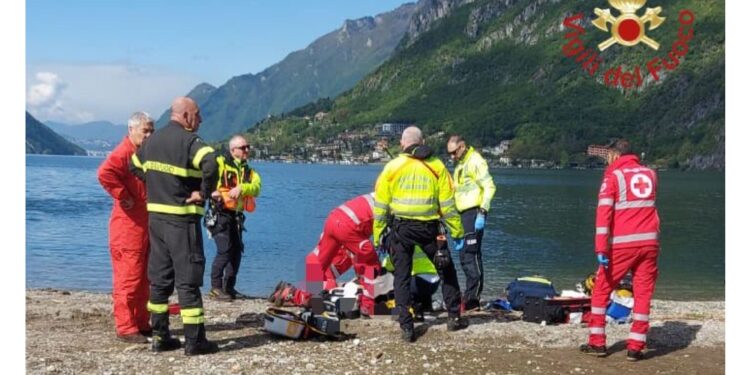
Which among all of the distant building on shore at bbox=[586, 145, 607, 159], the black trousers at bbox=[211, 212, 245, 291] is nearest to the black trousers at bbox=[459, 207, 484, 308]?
the distant building on shore at bbox=[586, 145, 607, 159]

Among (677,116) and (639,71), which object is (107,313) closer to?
(677,116)

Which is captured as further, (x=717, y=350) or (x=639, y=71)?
(x=639, y=71)

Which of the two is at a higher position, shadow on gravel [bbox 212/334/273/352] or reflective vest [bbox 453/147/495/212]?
reflective vest [bbox 453/147/495/212]

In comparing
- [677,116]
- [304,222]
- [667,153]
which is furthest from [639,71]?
[304,222]

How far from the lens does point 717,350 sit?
8.14 m

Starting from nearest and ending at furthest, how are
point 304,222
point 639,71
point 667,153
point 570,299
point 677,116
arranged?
point 570,299, point 304,222, point 667,153, point 677,116, point 639,71

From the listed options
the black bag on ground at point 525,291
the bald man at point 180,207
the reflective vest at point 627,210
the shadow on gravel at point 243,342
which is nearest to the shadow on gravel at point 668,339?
the reflective vest at point 627,210

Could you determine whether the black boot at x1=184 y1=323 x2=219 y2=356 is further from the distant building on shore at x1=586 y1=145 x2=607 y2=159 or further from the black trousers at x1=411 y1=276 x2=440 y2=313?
the distant building on shore at x1=586 y1=145 x2=607 y2=159

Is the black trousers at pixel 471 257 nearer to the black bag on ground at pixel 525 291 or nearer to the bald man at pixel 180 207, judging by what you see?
the black bag on ground at pixel 525 291

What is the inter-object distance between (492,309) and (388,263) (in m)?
1.70

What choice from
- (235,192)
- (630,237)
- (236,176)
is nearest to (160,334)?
(235,192)

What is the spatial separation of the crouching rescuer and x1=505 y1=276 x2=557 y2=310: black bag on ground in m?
2.29

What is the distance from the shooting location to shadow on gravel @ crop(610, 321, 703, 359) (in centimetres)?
806

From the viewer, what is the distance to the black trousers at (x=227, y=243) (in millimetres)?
10703
